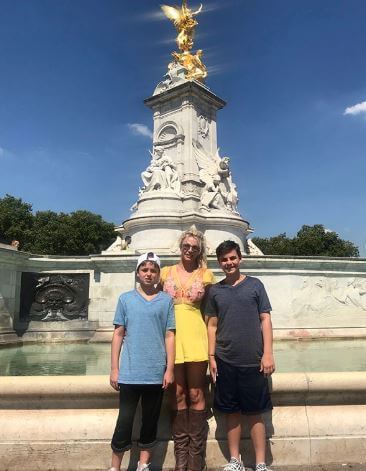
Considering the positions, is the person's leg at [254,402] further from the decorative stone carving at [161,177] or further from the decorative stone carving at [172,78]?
the decorative stone carving at [172,78]

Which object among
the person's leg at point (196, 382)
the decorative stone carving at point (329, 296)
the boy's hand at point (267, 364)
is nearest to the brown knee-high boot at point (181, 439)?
the person's leg at point (196, 382)

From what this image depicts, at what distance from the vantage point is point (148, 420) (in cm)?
360

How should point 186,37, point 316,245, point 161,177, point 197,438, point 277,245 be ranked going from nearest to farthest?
point 197,438 < point 161,177 < point 186,37 < point 316,245 < point 277,245

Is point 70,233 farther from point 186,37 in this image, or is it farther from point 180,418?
point 180,418

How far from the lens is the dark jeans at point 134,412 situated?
11.6 ft

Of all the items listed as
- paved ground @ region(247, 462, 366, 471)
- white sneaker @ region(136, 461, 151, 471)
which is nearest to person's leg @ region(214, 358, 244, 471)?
paved ground @ region(247, 462, 366, 471)

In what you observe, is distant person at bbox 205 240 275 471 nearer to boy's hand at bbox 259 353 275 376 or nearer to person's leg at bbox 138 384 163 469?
boy's hand at bbox 259 353 275 376

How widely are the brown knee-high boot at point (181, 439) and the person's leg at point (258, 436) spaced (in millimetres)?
565

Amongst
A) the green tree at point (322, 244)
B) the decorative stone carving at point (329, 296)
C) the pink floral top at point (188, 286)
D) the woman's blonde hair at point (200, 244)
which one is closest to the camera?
the pink floral top at point (188, 286)

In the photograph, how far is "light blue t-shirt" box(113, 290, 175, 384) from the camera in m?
3.52

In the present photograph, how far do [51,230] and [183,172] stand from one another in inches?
1107

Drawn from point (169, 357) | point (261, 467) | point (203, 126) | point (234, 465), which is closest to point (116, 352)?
point (169, 357)

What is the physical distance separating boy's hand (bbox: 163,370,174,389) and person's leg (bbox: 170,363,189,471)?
152 millimetres

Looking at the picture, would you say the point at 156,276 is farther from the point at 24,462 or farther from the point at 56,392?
the point at 24,462
